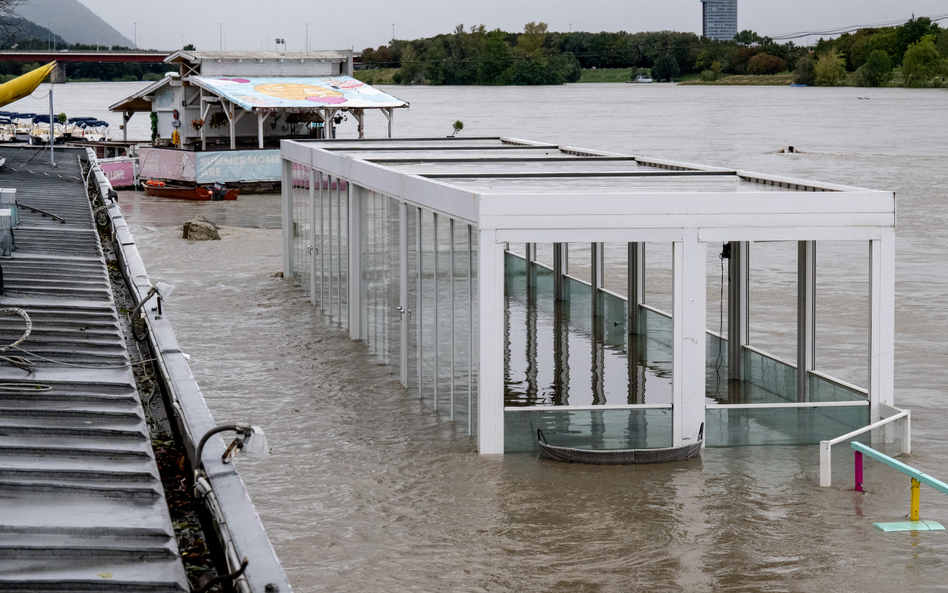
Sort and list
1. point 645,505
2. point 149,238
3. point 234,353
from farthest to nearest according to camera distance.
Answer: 1. point 149,238
2. point 234,353
3. point 645,505

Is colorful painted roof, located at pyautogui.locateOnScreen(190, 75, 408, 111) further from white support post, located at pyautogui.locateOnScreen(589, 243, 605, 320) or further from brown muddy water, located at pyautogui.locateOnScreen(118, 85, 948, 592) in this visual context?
white support post, located at pyautogui.locateOnScreen(589, 243, 605, 320)

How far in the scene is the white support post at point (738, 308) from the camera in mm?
15266

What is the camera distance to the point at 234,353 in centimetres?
1805

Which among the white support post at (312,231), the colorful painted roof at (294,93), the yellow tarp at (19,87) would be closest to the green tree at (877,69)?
the colorful painted roof at (294,93)

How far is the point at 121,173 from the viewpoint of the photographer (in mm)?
47938

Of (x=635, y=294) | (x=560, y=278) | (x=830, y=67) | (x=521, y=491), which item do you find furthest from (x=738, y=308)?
(x=830, y=67)

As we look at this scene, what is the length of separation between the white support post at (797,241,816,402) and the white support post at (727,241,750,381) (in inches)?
47.9

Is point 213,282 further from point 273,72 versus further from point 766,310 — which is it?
point 273,72

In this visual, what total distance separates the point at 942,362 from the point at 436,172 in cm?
814

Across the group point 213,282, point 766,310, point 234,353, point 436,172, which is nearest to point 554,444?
point 436,172

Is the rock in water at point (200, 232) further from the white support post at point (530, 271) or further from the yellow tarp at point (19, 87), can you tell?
the white support post at point (530, 271)

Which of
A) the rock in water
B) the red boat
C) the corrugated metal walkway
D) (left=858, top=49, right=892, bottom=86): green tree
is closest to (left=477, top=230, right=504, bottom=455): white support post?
the corrugated metal walkway

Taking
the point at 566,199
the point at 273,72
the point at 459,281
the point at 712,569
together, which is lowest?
the point at 712,569

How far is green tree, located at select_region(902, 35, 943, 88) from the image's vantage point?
16223 cm
